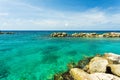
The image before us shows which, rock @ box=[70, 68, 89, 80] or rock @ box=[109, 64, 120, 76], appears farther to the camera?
rock @ box=[109, 64, 120, 76]

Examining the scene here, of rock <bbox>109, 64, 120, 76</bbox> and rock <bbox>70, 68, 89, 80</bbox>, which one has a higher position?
rock <bbox>109, 64, 120, 76</bbox>

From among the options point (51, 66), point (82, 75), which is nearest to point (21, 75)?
point (51, 66)

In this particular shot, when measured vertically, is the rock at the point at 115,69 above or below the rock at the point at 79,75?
above

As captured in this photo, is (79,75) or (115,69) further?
(115,69)

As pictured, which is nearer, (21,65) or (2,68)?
(2,68)

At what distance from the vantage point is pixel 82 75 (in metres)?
12.1

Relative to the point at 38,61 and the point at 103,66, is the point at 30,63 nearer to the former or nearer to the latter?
the point at 38,61

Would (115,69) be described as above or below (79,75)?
above

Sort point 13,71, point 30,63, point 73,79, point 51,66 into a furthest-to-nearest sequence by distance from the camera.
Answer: point 30,63 → point 51,66 → point 13,71 → point 73,79

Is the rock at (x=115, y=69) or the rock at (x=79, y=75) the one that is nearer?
the rock at (x=79, y=75)

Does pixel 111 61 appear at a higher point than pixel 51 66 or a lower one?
higher

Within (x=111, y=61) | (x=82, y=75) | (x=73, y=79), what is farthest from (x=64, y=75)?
(x=111, y=61)

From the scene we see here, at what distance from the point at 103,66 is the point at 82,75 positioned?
235cm

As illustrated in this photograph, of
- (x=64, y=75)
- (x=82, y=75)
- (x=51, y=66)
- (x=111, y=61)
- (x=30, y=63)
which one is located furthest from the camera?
(x=30, y=63)
